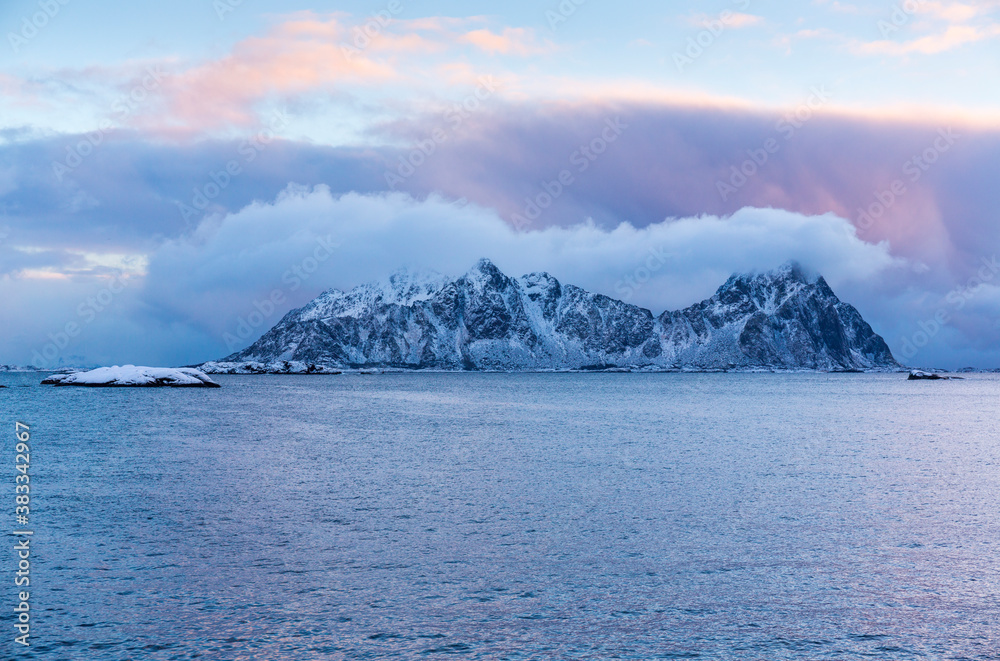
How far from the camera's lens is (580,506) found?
3884cm

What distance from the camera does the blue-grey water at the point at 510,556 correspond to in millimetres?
20094

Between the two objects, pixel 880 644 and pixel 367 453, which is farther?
pixel 367 453

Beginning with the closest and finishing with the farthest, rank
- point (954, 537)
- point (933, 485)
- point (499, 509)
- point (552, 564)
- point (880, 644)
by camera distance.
Answer: 1. point (880, 644)
2. point (552, 564)
3. point (954, 537)
4. point (499, 509)
5. point (933, 485)

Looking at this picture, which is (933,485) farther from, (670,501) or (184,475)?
(184,475)

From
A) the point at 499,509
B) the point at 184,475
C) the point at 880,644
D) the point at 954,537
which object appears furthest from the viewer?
the point at 184,475

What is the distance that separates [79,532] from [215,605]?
43.3 ft

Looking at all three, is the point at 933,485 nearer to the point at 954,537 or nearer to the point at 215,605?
the point at 954,537

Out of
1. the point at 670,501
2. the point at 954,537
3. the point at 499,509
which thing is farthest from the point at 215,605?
the point at 954,537

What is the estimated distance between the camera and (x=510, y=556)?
2825 centimetres

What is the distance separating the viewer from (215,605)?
22.5 metres

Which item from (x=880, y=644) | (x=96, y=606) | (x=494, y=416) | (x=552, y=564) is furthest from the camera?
(x=494, y=416)

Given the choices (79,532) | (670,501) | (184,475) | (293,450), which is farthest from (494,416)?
(79,532)

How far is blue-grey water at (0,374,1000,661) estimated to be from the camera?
791 inches

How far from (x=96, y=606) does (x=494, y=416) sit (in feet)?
311
